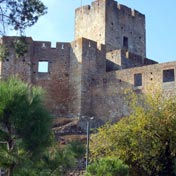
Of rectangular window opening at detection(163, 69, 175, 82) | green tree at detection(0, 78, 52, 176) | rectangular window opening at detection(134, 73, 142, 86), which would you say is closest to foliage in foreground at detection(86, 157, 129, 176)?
green tree at detection(0, 78, 52, 176)

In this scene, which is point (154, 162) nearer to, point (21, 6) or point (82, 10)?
point (21, 6)

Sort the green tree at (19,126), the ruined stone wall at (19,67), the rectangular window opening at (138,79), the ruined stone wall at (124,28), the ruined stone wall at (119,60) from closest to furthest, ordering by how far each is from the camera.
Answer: the green tree at (19,126) < the rectangular window opening at (138,79) < the ruined stone wall at (19,67) < the ruined stone wall at (119,60) < the ruined stone wall at (124,28)

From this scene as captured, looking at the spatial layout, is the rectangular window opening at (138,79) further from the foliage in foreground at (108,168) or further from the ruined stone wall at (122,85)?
the foliage in foreground at (108,168)

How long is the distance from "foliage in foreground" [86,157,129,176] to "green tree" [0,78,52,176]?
124 inches

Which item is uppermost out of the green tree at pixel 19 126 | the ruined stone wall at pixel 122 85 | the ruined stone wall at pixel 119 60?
the ruined stone wall at pixel 119 60

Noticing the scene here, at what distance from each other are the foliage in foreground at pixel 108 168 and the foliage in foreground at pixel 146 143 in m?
3.41

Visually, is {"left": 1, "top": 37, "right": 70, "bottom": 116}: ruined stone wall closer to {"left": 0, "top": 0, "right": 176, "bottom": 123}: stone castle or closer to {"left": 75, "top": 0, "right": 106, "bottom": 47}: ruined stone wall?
{"left": 0, "top": 0, "right": 176, "bottom": 123}: stone castle

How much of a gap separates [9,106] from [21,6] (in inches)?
114

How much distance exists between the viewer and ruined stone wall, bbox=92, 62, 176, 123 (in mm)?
33312

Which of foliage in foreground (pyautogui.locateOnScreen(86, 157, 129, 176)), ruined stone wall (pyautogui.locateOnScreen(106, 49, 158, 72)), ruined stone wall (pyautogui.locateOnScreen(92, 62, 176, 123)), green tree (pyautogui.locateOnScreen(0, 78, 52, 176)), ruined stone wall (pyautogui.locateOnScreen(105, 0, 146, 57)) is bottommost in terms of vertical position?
foliage in foreground (pyautogui.locateOnScreen(86, 157, 129, 176))

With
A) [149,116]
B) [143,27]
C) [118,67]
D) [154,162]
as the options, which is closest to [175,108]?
[149,116]

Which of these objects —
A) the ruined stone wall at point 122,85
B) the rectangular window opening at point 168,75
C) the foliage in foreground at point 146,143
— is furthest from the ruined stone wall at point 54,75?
the foliage in foreground at point 146,143

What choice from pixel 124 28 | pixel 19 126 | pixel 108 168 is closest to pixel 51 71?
pixel 124 28

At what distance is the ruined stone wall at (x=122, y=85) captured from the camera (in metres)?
33.3
